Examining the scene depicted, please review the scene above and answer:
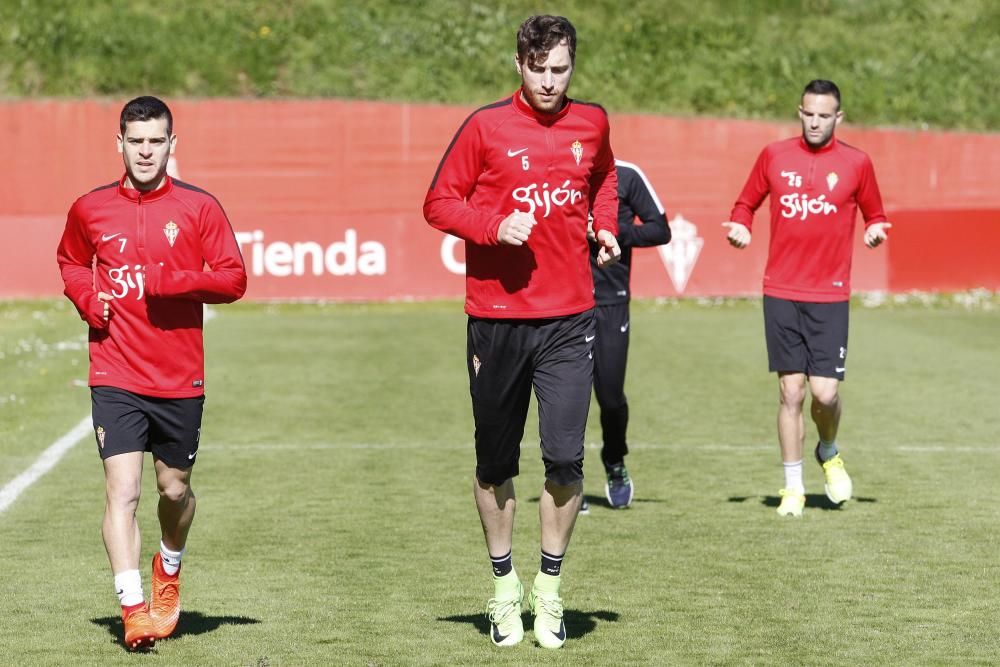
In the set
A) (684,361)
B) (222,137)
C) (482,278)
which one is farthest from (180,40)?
(482,278)

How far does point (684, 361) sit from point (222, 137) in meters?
11.4

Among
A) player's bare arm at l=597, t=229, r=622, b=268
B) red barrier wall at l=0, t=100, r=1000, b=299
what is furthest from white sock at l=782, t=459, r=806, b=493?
red barrier wall at l=0, t=100, r=1000, b=299

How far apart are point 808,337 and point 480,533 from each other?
2.24 meters

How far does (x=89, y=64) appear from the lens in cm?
3077

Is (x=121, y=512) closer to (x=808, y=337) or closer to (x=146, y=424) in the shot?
(x=146, y=424)

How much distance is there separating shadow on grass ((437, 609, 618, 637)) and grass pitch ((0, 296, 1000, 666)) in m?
0.02

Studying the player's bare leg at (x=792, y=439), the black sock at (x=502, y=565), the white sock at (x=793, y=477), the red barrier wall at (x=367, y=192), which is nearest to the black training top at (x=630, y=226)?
the player's bare leg at (x=792, y=439)

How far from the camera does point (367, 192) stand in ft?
87.8

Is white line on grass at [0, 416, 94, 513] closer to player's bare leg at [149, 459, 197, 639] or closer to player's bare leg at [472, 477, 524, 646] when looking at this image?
player's bare leg at [149, 459, 197, 639]

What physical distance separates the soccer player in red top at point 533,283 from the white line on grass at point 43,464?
3584 mm

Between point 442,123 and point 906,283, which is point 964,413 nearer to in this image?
point 906,283

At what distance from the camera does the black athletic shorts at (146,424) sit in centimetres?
652

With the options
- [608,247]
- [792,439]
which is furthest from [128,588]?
[792,439]

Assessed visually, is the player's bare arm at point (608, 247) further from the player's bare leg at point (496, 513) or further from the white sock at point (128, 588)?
the white sock at point (128, 588)
